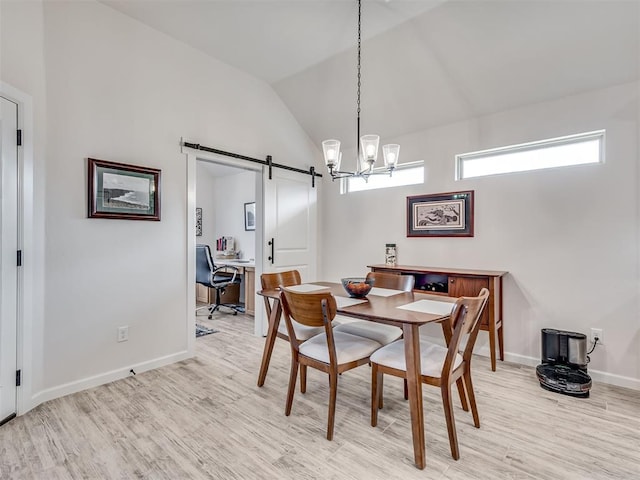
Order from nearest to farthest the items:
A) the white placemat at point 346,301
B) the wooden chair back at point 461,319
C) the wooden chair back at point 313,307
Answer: the wooden chair back at point 461,319, the wooden chair back at point 313,307, the white placemat at point 346,301

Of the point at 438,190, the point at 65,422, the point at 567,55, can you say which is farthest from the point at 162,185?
the point at 567,55

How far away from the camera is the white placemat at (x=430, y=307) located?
78.3 inches

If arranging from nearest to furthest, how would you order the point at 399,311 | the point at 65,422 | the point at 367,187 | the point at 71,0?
1. the point at 399,311
2. the point at 65,422
3. the point at 71,0
4. the point at 367,187

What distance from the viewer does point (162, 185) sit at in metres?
3.06

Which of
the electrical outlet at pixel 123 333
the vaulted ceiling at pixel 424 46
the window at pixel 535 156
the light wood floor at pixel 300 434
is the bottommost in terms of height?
the light wood floor at pixel 300 434

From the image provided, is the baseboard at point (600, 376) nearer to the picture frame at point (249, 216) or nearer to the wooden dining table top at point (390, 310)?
the wooden dining table top at point (390, 310)

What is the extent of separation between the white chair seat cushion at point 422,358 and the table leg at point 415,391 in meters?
0.10

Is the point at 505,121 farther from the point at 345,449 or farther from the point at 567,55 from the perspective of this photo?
the point at 345,449

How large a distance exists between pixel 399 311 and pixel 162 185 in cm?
240

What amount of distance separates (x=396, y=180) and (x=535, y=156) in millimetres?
1470

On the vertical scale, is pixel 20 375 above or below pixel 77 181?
below

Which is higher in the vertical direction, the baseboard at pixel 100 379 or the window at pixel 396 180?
the window at pixel 396 180

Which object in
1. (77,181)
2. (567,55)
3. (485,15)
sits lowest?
(77,181)

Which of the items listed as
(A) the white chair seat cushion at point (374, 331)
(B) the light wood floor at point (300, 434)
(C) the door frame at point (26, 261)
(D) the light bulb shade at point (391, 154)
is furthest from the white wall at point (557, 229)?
(C) the door frame at point (26, 261)
